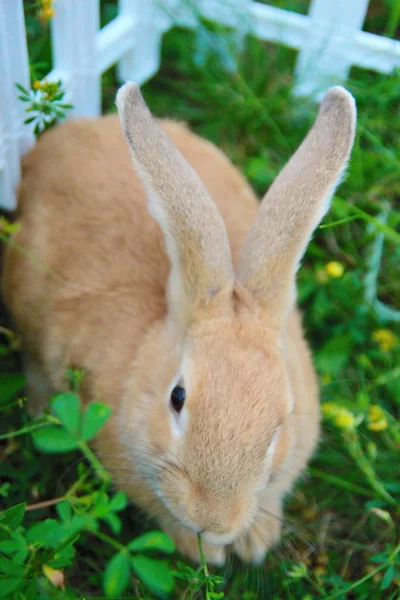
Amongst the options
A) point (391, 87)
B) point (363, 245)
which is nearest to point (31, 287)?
point (363, 245)

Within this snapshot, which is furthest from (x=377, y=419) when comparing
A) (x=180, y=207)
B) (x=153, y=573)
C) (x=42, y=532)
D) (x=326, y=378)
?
(x=42, y=532)

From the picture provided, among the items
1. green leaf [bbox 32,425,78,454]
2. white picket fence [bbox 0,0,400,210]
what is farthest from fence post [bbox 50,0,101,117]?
green leaf [bbox 32,425,78,454]

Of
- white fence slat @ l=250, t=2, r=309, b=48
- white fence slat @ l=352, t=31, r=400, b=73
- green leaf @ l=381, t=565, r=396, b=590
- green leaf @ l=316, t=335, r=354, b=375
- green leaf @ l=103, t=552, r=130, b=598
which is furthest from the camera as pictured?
white fence slat @ l=250, t=2, r=309, b=48

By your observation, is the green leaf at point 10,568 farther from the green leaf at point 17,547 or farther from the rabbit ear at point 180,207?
the rabbit ear at point 180,207

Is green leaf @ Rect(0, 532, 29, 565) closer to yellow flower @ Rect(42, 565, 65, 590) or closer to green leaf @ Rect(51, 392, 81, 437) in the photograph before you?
yellow flower @ Rect(42, 565, 65, 590)

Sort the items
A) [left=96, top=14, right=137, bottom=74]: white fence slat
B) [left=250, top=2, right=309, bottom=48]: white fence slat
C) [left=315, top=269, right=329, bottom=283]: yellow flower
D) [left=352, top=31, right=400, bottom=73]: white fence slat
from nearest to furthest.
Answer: [left=315, top=269, right=329, bottom=283]: yellow flower, [left=96, top=14, right=137, bottom=74]: white fence slat, [left=352, top=31, right=400, bottom=73]: white fence slat, [left=250, top=2, right=309, bottom=48]: white fence slat

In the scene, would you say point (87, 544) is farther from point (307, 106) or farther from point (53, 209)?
point (307, 106)

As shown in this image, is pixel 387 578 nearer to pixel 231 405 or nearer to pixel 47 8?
pixel 231 405
